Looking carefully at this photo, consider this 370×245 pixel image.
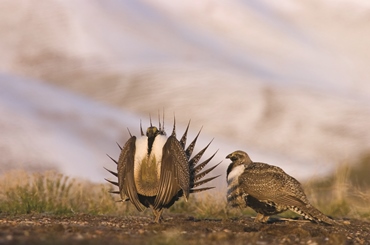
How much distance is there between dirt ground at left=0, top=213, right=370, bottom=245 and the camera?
539 cm

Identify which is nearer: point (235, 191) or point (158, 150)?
point (158, 150)

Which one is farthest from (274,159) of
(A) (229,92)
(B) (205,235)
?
(B) (205,235)

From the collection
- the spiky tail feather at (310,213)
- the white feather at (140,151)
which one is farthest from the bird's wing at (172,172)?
the spiky tail feather at (310,213)

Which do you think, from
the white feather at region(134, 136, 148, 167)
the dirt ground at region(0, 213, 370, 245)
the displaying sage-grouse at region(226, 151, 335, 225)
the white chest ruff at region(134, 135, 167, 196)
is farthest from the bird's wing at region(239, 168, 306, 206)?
the white feather at region(134, 136, 148, 167)

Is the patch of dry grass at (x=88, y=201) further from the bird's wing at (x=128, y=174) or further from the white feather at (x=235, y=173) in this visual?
the bird's wing at (x=128, y=174)

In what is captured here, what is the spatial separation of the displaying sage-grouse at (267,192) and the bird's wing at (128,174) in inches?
40.0

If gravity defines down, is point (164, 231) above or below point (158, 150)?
below

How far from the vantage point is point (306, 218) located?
791 cm

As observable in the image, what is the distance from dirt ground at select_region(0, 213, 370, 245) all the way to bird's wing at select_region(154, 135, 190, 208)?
25 cm

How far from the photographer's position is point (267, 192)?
7.58m

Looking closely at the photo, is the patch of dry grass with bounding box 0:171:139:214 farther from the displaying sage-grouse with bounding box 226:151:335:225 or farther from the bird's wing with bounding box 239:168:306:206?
the bird's wing with bounding box 239:168:306:206

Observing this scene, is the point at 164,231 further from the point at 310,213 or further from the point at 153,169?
the point at 310,213

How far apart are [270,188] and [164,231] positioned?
152 centimetres

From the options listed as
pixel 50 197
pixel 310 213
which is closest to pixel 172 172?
pixel 310 213
